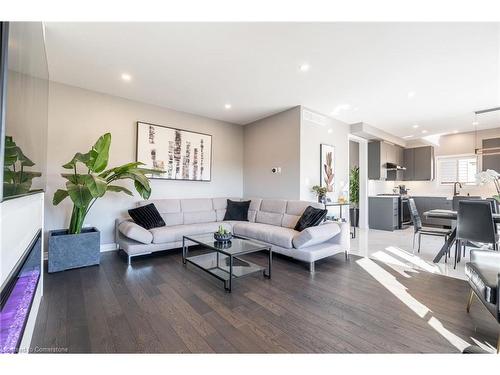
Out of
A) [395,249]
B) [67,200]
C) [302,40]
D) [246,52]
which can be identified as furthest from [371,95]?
[67,200]

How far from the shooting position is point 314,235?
3.03 m

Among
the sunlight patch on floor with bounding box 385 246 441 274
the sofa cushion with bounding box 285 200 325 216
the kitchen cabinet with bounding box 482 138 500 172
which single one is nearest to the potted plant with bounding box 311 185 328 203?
the sofa cushion with bounding box 285 200 325 216

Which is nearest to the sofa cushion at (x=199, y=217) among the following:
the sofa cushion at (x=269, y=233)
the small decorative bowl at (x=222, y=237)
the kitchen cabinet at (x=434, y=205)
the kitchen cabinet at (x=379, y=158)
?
the sofa cushion at (x=269, y=233)

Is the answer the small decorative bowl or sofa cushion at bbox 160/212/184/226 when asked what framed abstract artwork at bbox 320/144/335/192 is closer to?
the small decorative bowl

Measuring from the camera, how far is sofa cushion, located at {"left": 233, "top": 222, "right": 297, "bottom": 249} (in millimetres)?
3246

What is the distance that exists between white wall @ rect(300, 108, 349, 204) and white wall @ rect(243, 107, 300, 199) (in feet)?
0.50

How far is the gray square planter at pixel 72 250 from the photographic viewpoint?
280 centimetres

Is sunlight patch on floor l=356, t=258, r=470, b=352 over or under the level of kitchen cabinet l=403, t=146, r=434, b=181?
under

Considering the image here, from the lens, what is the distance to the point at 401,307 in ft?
6.78

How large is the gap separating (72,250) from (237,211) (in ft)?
9.03

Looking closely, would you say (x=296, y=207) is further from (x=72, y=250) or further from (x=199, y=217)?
(x=72, y=250)

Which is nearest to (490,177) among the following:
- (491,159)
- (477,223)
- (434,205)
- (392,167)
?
(477,223)

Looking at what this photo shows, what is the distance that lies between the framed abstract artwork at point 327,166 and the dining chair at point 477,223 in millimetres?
2189
